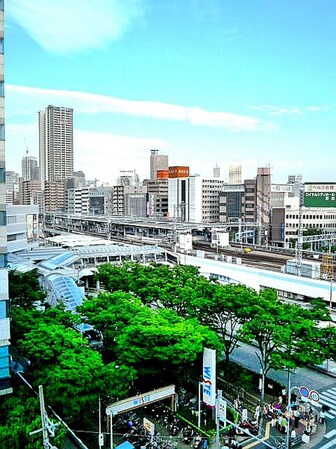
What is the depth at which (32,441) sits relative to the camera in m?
15.8

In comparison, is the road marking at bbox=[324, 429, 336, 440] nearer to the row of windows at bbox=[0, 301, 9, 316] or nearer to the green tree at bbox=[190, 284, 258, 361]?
the green tree at bbox=[190, 284, 258, 361]

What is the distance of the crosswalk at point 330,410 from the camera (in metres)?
21.1

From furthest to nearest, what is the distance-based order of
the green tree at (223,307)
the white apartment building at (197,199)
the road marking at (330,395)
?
the white apartment building at (197,199) < the green tree at (223,307) < the road marking at (330,395)

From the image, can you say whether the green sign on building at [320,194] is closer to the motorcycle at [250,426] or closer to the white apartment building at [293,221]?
the motorcycle at [250,426]

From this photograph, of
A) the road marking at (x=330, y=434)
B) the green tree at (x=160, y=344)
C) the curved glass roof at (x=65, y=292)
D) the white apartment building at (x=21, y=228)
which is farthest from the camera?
the white apartment building at (x=21, y=228)

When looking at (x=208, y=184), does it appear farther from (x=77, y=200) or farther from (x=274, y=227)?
(x=77, y=200)

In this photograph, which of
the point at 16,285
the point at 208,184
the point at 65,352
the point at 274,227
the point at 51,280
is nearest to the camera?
the point at 65,352

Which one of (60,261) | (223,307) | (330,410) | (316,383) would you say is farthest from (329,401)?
(60,261)

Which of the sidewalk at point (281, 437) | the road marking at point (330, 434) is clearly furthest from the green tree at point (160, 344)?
the road marking at point (330, 434)

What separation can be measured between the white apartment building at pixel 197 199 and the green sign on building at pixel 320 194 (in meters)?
78.3

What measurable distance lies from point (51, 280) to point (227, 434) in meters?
23.2

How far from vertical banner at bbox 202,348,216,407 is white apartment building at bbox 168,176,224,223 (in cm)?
10751

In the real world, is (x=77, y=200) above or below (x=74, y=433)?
above

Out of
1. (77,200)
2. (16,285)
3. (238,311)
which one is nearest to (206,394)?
(238,311)
